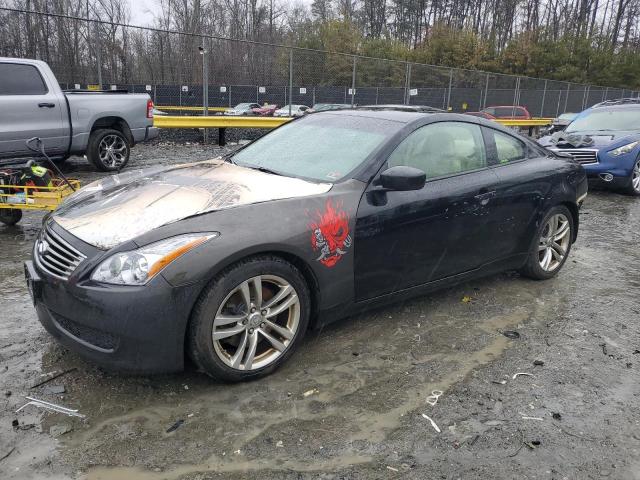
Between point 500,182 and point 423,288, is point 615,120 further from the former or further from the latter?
point 423,288

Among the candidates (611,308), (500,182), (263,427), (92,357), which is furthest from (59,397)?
(611,308)

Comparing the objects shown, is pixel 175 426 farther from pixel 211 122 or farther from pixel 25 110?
pixel 211 122

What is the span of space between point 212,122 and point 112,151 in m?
3.94

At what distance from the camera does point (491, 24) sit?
52.9 metres

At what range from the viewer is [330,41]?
3753 centimetres

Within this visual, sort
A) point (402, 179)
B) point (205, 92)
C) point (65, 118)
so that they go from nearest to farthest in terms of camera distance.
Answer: point (402, 179) < point (65, 118) < point (205, 92)

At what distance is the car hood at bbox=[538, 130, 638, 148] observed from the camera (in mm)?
8984

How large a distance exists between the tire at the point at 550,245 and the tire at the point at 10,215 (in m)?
5.38

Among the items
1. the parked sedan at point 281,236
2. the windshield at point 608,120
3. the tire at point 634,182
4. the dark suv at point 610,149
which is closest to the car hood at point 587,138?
the dark suv at point 610,149

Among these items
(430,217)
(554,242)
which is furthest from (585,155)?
(430,217)

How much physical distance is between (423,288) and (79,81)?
38.5 feet

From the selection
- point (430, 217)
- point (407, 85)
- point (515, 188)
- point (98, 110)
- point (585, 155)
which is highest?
point (407, 85)

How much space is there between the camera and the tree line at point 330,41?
1225cm

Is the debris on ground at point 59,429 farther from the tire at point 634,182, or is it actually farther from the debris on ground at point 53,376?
the tire at point 634,182
